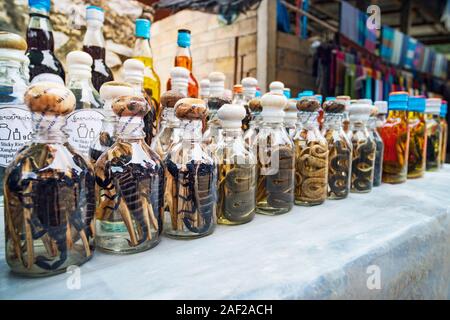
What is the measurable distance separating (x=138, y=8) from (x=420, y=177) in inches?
58.4

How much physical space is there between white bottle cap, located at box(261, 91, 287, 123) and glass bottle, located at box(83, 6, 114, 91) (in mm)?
338

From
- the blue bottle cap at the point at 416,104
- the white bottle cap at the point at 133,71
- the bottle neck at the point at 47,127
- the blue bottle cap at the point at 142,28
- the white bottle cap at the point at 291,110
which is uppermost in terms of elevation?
the blue bottle cap at the point at 142,28

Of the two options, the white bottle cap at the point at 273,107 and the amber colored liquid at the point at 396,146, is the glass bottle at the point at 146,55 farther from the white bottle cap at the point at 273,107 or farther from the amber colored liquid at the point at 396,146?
the amber colored liquid at the point at 396,146

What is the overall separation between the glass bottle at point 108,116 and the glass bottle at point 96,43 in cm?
22

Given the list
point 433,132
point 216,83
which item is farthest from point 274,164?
point 433,132

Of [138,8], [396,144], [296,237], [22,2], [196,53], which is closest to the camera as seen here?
[296,237]

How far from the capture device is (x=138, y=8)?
1672 mm

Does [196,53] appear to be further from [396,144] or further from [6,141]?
[6,141]

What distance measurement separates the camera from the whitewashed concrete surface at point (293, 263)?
32 cm

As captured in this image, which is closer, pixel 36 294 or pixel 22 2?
pixel 36 294

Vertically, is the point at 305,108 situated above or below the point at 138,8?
below

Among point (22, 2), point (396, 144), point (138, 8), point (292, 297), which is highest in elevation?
point (138, 8)

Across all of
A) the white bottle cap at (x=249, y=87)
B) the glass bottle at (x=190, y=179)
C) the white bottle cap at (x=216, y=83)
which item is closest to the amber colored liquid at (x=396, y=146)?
the white bottle cap at (x=249, y=87)

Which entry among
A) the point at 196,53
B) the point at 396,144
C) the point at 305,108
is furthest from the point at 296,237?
the point at 196,53
